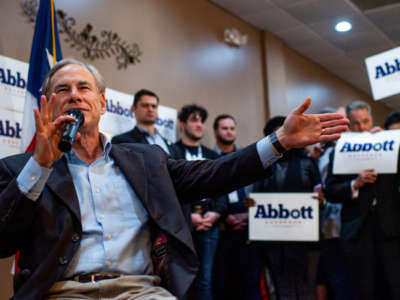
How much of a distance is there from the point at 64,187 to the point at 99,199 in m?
0.12

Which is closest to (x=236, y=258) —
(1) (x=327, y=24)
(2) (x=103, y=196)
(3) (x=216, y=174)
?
(3) (x=216, y=174)

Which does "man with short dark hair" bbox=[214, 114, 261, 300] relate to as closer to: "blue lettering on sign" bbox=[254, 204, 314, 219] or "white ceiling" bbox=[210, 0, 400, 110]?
"blue lettering on sign" bbox=[254, 204, 314, 219]

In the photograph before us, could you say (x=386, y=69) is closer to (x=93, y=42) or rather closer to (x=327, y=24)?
(x=93, y=42)

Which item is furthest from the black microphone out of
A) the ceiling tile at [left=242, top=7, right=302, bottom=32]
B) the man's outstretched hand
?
the ceiling tile at [left=242, top=7, right=302, bottom=32]

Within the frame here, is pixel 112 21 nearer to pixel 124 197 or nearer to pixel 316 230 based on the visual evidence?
pixel 316 230

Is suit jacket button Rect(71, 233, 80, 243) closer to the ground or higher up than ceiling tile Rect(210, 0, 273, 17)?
closer to the ground

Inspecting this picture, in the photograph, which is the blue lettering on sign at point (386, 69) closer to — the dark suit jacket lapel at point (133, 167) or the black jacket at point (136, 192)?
the black jacket at point (136, 192)

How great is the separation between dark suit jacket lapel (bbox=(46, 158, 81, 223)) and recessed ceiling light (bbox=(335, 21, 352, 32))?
550 centimetres

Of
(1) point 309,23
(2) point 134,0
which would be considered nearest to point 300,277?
(2) point 134,0

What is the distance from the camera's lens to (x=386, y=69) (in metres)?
3.53

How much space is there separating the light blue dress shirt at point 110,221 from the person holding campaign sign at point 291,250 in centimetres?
203

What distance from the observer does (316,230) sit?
3285 millimetres

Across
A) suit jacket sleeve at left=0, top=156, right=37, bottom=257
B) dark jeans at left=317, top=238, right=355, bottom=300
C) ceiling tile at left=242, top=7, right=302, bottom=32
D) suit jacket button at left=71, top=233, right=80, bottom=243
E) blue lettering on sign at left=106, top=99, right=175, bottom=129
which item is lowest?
dark jeans at left=317, top=238, right=355, bottom=300

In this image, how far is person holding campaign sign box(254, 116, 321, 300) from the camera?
3295 mm
